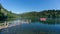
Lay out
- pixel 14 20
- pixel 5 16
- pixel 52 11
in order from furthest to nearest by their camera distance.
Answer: pixel 14 20, pixel 5 16, pixel 52 11

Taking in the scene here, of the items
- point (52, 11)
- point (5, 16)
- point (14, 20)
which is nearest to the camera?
point (52, 11)

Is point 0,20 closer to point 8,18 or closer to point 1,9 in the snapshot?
point 8,18

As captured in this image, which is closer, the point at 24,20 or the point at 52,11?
the point at 52,11

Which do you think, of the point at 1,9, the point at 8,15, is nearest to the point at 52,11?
the point at 8,15

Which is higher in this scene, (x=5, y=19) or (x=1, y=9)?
(x=1, y=9)

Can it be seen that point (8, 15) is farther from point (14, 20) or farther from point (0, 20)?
point (14, 20)

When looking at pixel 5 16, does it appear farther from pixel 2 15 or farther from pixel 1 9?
pixel 1 9

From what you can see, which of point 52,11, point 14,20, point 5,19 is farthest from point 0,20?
point 52,11

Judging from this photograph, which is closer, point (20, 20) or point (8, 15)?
point (8, 15)

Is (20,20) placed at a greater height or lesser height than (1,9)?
lesser
